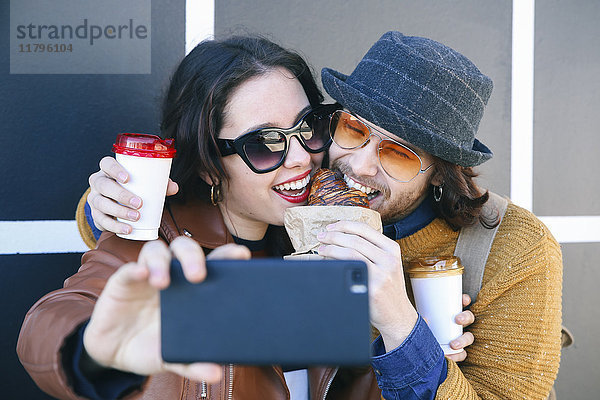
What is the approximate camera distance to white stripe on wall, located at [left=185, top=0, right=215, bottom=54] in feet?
10.6

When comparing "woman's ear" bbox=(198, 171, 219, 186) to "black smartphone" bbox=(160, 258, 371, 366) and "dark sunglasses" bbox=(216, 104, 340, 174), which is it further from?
"black smartphone" bbox=(160, 258, 371, 366)

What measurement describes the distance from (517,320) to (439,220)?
635 mm

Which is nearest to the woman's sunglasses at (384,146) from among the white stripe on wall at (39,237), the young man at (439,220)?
the young man at (439,220)

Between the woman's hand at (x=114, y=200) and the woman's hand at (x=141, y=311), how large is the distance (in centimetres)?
73

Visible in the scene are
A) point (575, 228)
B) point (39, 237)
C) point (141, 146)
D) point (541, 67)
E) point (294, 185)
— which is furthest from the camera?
point (575, 228)

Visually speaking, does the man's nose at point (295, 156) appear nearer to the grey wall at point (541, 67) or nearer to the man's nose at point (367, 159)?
the man's nose at point (367, 159)

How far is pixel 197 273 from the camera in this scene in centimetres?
104

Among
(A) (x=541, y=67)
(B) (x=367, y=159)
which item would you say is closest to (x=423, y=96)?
(B) (x=367, y=159)

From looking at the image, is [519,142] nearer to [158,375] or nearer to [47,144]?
[158,375]

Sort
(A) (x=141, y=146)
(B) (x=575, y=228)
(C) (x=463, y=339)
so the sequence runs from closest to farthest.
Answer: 1. (A) (x=141, y=146)
2. (C) (x=463, y=339)
3. (B) (x=575, y=228)

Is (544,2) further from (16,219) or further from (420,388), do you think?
(16,219)

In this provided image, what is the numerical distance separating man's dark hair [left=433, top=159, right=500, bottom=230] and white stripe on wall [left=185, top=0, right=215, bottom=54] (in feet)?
5.70

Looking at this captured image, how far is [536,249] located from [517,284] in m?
0.18

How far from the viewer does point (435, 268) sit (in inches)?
83.0
